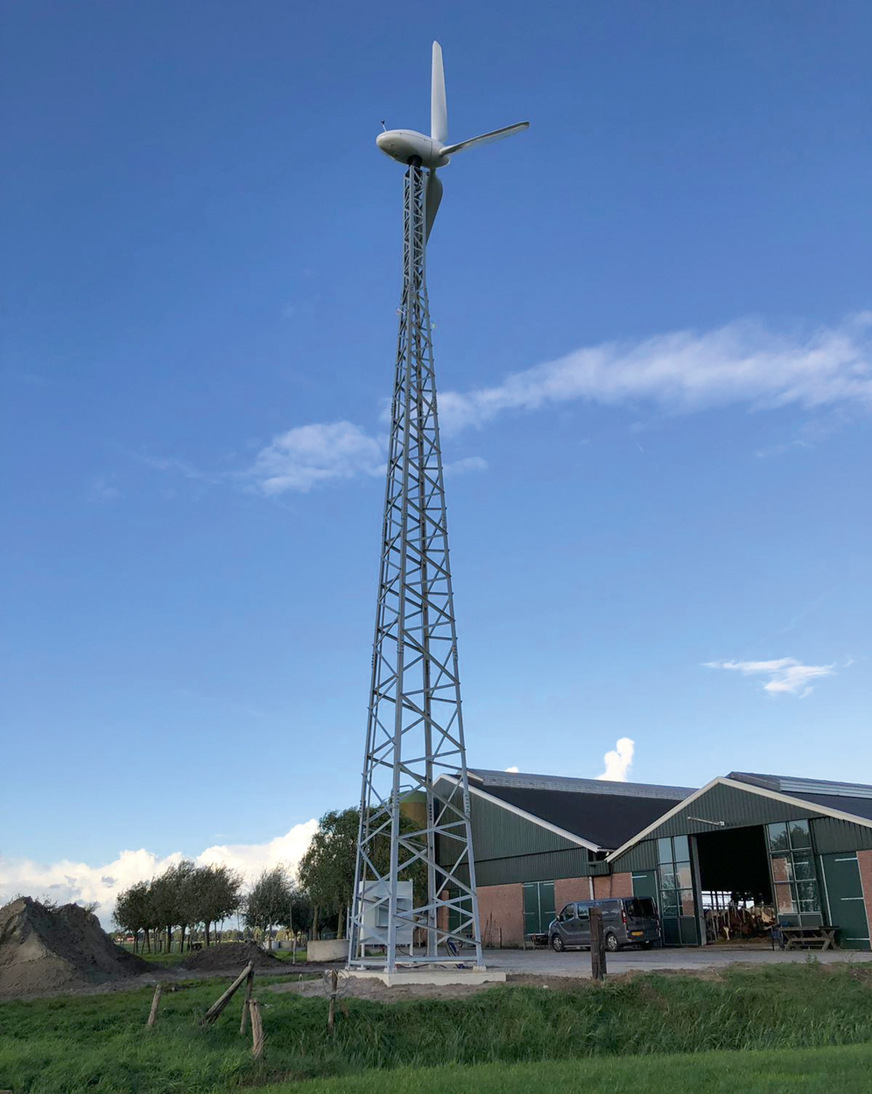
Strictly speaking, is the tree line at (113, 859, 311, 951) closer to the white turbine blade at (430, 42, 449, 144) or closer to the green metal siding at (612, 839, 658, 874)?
the green metal siding at (612, 839, 658, 874)

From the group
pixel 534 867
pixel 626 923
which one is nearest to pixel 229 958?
pixel 534 867

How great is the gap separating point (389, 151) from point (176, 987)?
23.9 meters

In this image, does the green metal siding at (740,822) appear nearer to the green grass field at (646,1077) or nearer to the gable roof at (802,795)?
the gable roof at (802,795)

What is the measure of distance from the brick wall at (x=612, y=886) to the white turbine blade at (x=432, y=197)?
25288 millimetres

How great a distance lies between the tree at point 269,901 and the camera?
62844mm

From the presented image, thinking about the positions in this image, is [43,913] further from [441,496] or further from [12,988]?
[441,496]

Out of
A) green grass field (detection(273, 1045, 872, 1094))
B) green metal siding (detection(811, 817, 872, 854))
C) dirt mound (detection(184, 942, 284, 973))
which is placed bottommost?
dirt mound (detection(184, 942, 284, 973))

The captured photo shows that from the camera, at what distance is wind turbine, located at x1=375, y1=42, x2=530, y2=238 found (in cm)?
2686

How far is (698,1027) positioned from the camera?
17.1m

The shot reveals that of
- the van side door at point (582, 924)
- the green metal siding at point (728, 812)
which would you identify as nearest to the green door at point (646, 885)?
the green metal siding at point (728, 812)

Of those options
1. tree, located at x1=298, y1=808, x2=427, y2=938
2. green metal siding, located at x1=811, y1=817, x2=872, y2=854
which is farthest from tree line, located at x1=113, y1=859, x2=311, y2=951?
green metal siding, located at x1=811, y1=817, x2=872, y2=854

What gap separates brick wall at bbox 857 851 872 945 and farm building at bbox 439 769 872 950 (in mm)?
31

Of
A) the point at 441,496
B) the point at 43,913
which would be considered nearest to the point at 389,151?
the point at 441,496

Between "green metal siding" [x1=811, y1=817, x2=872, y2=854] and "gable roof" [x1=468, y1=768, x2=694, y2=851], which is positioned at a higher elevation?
"gable roof" [x1=468, y1=768, x2=694, y2=851]
